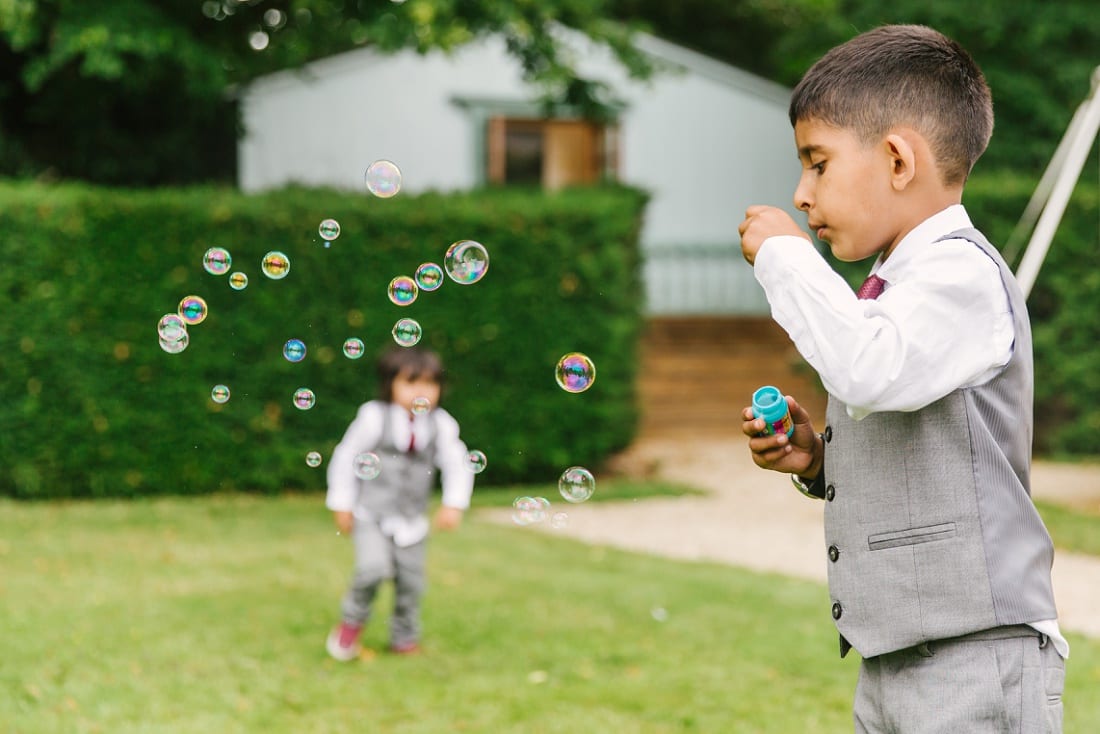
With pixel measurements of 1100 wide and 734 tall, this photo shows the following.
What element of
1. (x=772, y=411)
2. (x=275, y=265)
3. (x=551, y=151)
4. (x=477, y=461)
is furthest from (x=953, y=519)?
(x=551, y=151)

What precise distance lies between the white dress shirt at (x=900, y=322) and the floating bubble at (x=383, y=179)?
93.3 inches

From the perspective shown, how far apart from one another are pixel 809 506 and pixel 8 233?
6970 mm

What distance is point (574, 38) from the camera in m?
15.8

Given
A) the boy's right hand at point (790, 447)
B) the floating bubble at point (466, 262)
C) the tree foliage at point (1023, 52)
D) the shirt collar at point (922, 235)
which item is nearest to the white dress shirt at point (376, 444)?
the floating bubble at point (466, 262)

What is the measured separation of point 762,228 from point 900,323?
0.92ft

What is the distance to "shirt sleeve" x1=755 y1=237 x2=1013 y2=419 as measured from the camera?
1.84 meters

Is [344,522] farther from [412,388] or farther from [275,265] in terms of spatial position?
[275,265]

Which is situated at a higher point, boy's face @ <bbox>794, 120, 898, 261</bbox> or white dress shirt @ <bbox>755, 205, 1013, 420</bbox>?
boy's face @ <bbox>794, 120, 898, 261</bbox>

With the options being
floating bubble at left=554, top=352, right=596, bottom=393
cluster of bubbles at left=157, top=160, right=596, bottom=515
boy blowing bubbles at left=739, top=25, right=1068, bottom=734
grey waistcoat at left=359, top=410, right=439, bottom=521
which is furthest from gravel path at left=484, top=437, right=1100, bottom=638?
boy blowing bubbles at left=739, top=25, right=1068, bottom=734

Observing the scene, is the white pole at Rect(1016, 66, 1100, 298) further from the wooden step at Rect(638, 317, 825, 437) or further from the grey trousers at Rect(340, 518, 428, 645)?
the wooden step at Rect(638, 317, 825, 437)

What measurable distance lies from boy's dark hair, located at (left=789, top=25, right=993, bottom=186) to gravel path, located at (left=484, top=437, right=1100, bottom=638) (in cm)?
467

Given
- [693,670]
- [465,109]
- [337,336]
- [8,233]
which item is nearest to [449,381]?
[337,336]

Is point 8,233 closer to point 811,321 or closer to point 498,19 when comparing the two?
point 498,19


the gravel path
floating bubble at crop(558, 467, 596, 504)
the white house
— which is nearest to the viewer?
floating bubble at crop(558, 467, 596, 504)
